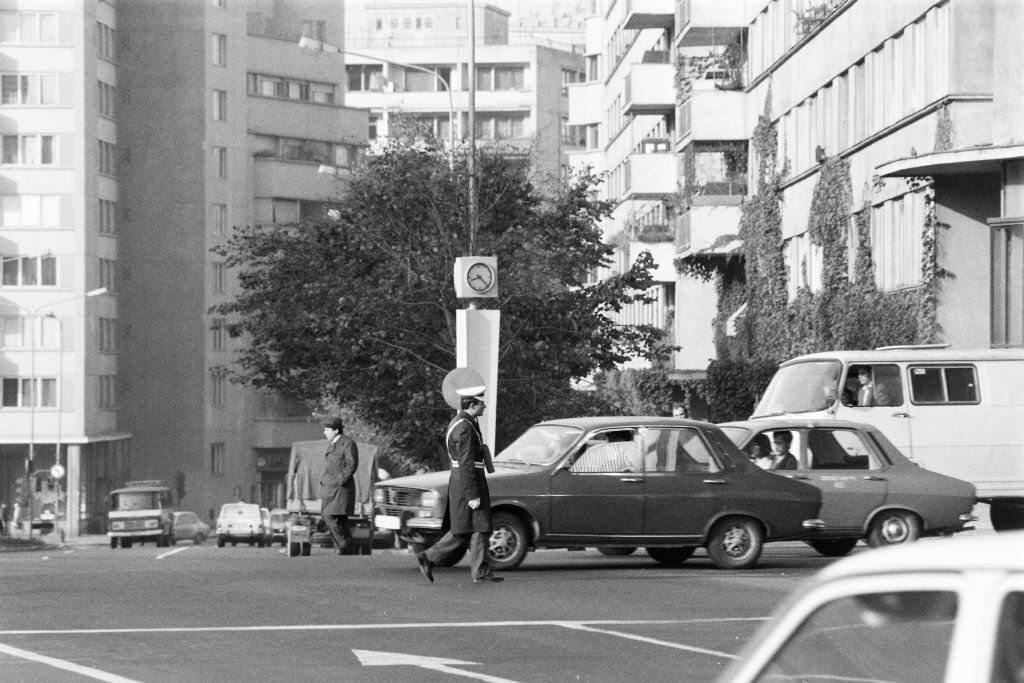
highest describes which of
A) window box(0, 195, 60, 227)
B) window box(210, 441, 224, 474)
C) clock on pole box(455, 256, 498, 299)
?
window box(0, 195, 60, 227)

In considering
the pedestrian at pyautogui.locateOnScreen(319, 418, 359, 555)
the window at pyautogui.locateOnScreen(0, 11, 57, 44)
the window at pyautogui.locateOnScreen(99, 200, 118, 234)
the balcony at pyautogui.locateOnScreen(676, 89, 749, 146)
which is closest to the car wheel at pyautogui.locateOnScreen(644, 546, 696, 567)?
the pedestrian at pyautogui.locateOnScreen(319, 418, 359, 555)

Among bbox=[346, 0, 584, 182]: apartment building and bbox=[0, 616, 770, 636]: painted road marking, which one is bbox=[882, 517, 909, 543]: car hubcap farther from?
bbox=[346, 0, 584, 182]: apartment building

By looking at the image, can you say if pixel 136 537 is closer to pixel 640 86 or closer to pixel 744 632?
pixel 640 86

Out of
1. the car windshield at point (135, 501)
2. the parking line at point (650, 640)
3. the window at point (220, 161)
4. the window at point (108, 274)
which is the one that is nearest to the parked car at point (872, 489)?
the parking line at point (650, 640)

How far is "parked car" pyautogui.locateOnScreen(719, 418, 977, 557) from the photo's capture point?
22.1 m

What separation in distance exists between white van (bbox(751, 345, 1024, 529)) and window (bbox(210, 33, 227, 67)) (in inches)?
2967

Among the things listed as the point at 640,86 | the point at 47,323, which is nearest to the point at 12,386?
the point at 47,323

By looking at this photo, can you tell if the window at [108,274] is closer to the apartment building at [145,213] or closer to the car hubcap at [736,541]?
the apartment building at [145,213]

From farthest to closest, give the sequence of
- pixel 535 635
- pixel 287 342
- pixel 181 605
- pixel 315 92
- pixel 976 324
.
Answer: pixel 315 92, pixel 287 342, pixel 976 324, pixel 181 605, pixel 535 635

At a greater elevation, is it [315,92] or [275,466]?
[315,92]

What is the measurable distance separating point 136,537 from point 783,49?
35.9 m

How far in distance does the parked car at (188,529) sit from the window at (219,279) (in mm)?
16474

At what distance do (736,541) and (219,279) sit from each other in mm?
79735

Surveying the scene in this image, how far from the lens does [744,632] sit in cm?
1427
